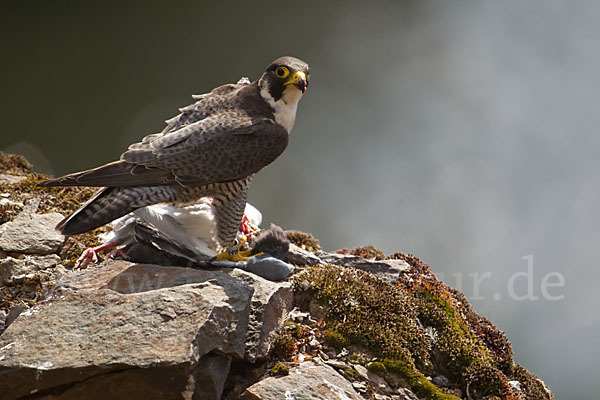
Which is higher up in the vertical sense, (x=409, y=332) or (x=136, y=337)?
(x=409, y=332)

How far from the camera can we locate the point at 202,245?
5.00m

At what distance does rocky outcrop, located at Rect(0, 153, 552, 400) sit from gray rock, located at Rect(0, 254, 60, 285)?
0.04 ft

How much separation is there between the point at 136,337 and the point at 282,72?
97.6 inches

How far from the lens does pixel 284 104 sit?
482cm

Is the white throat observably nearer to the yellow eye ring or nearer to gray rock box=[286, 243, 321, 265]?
the yellow eye ring

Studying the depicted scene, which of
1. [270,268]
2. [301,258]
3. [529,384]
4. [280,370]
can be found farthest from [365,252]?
[280,370]

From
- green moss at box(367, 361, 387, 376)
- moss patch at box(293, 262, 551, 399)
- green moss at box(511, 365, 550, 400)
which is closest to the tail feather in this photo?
moss patch at box(293, 262, 551, 399)

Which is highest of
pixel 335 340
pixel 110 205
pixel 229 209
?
pixel 229 209

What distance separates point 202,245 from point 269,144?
1.13 meters

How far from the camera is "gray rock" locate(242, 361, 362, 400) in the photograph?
3.49m

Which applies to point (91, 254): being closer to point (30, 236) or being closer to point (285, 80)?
point (30, 236)

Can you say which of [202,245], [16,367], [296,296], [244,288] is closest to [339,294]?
[296,296]

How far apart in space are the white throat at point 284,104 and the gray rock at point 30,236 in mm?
2334

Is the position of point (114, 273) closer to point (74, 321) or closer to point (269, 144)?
point (74, 321)
